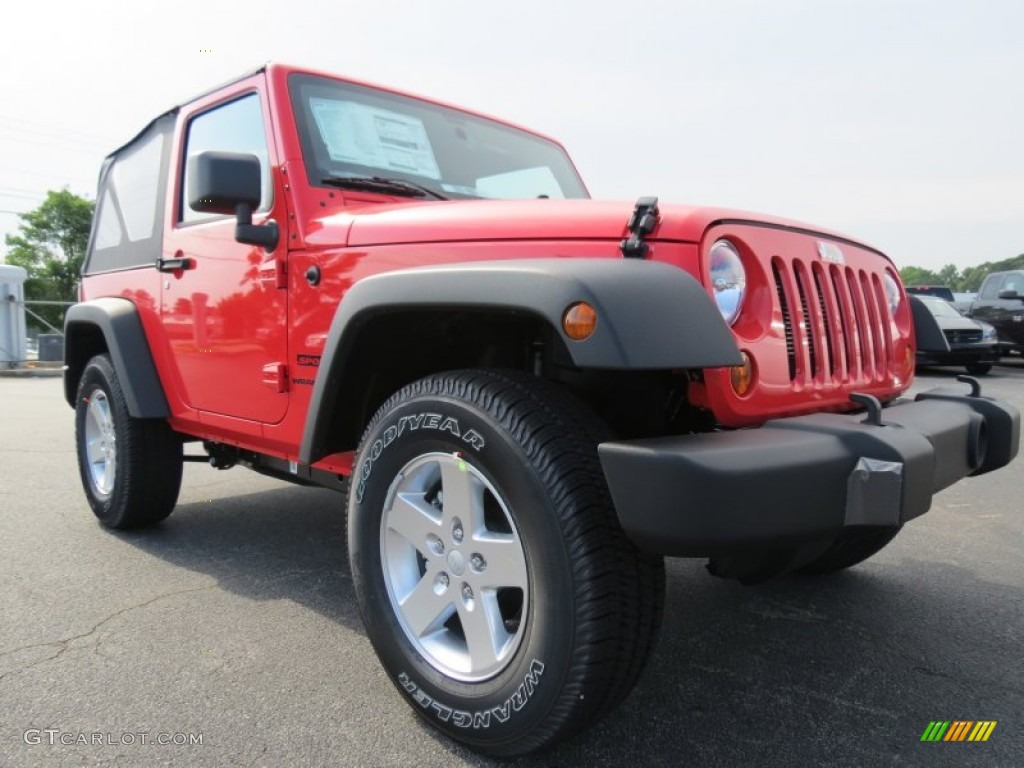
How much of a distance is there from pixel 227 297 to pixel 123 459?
4.07ft

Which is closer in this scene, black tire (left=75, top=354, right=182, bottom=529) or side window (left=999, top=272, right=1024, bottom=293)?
black tire (left=75, top=354, right=182, bottom=529)

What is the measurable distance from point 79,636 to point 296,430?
1027 mm

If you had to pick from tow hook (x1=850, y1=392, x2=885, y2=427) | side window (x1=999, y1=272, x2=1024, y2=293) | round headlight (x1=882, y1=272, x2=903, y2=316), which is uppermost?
side window (x1=999, y1=272, x2=1024, y2=293)

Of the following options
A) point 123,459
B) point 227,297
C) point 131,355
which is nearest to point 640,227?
point 227,297

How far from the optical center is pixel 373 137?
2947mm

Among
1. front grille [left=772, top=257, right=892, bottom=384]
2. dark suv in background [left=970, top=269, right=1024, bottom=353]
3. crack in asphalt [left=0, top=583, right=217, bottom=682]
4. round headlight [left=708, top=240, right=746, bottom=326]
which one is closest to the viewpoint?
round headlight [left=708, top=240, right=746, bottom=326]

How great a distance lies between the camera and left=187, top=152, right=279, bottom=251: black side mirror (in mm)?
2490

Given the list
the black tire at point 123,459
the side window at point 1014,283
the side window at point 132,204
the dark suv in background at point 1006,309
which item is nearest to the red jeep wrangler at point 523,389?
the side window at point 132,204

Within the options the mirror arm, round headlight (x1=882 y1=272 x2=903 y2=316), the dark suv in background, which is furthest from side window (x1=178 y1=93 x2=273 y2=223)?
the dark suv in background

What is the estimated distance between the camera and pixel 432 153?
311cm

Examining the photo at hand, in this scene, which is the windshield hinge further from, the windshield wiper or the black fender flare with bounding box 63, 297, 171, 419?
the black fender flare with bounding box 63, 297, 171, 419

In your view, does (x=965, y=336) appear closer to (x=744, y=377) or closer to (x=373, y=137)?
(x=373, y=137)

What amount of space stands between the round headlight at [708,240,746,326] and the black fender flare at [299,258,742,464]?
22 cm

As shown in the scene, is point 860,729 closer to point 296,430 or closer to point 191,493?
point 296,430
